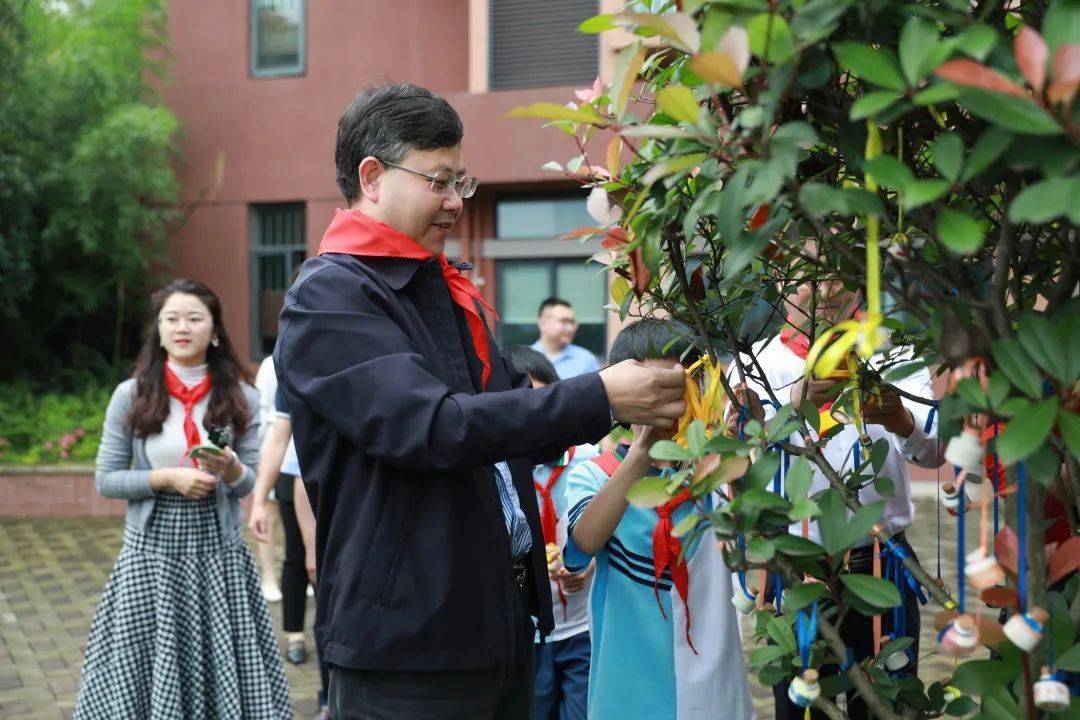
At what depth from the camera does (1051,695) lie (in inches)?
55.4

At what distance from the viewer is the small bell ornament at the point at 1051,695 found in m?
1.41

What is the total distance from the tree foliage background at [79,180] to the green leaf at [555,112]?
11981 mm

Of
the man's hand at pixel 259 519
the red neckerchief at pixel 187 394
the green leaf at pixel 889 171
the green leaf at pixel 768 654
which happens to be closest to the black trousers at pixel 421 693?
the green leaf at pixel 768 654

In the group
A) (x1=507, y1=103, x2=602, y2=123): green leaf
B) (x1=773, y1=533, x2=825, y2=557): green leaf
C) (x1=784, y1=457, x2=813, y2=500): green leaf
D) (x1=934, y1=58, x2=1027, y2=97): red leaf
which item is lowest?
(x1=773, y1=533, x2=825, y2=557): green leaf

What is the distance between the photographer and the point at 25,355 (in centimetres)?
1389

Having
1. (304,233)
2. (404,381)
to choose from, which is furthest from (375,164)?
(304,233)

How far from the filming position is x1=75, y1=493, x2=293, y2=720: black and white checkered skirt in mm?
4207

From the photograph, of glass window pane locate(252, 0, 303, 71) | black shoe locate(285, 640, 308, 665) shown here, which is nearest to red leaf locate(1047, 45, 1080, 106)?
black shoe locate(285, 640, 308, 665)

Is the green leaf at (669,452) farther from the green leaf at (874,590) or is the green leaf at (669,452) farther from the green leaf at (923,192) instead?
the green leaf at (923,192)

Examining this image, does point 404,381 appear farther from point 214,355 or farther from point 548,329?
point 548,329

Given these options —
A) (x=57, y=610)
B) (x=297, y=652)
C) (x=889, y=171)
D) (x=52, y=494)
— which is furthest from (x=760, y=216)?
(x=52, y=494)

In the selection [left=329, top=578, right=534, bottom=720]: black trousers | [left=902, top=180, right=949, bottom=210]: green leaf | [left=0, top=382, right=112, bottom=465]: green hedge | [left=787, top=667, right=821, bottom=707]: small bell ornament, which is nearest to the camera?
[left=902, top=180, right=949, bottom=210]: green leaf

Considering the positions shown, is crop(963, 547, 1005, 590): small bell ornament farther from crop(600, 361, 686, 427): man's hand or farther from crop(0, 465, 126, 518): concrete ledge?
crop(0, 465, 126, 518): concrete ledge

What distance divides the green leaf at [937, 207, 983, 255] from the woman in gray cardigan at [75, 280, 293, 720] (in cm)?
339
